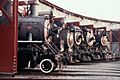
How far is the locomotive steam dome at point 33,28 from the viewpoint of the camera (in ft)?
47.1

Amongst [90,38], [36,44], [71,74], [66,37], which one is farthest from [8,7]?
[90,38]

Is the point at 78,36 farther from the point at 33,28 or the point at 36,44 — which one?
the point at 36,44

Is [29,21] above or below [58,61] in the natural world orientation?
above

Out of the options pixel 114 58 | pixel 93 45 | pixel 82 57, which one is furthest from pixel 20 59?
pixel 114 58

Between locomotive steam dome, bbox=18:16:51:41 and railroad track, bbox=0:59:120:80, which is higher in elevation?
locomotive steam dome, bbox=18:16:51:41

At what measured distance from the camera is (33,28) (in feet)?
47.5

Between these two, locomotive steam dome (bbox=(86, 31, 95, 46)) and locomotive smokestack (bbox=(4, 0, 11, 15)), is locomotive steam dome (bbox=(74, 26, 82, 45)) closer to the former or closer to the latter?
locomotive steam dome (bbox=(86, 31, 95, 46))

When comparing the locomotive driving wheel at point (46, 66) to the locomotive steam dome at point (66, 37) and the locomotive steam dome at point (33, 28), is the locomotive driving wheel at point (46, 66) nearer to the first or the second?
the locomotive steam dome at point (33, 28)

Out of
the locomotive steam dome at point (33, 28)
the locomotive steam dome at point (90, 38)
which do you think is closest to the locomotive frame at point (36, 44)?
the locomotive steam dome at point (33, 28)

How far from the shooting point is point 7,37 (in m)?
8.92

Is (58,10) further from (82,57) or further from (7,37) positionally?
(7,37)

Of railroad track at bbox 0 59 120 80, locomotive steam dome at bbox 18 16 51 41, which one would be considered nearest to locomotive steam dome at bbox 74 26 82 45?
railroad track at bbox 0 59 120 80

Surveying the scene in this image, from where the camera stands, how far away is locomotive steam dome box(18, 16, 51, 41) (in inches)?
565

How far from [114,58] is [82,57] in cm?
765
